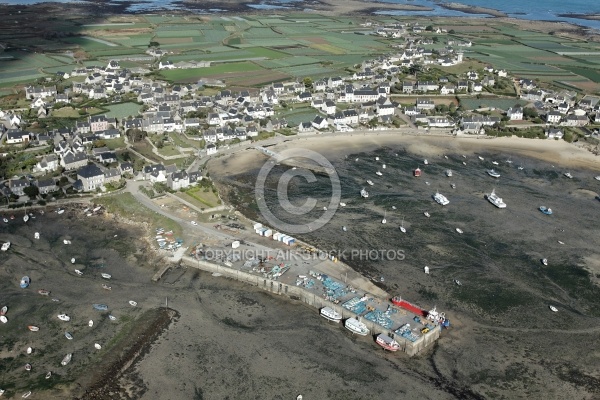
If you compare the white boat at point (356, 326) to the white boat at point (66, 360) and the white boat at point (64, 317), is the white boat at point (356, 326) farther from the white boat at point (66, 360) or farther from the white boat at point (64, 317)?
the white boat at point (64, 317)

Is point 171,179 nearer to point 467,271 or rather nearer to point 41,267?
point 41,267

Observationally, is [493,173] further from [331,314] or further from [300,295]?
[331,314]

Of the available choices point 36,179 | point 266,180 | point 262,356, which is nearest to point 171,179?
point 266,180

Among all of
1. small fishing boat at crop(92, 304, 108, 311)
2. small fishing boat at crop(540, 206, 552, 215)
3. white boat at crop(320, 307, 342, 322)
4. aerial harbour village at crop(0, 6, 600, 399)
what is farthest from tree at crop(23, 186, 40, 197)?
small fishing boat at crop(540, 206, 552, 215)

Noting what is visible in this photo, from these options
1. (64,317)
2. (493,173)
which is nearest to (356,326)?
(64,317)

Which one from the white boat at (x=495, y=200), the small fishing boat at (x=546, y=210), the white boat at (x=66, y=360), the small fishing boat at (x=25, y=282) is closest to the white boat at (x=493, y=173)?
the white boat at (x=495, y=200)

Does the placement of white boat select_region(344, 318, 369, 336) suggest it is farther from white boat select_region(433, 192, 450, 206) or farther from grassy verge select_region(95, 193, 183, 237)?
white boat select_region(433, 192, 450, 206)
